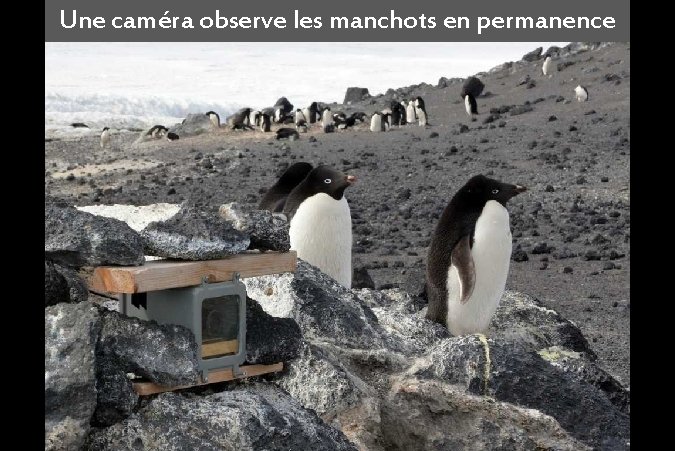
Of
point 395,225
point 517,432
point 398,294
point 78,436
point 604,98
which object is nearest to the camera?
point 78,436

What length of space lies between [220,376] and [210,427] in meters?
0.27

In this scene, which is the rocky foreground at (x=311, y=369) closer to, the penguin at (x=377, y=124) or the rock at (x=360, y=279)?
the rock at (x=360, y=279)

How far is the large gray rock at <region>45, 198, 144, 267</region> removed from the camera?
11.6 ft

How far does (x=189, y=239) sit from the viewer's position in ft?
12.1

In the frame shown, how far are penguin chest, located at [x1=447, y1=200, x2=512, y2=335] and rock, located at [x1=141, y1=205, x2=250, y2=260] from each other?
12.2 feet

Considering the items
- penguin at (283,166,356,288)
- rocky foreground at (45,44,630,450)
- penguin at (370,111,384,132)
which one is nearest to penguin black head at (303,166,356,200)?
penguin at (283,166,356,288)

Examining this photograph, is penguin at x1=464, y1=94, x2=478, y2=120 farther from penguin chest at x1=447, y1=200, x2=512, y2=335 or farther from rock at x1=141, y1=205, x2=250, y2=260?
rock at x1=141, y1=205, x2=250, y2=260

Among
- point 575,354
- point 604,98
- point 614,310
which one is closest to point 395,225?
point 614,310

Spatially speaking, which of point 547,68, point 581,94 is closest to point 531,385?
point 581,94

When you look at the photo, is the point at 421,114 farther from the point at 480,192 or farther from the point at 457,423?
the point at 457,423

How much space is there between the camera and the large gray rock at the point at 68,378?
3.36 metres
